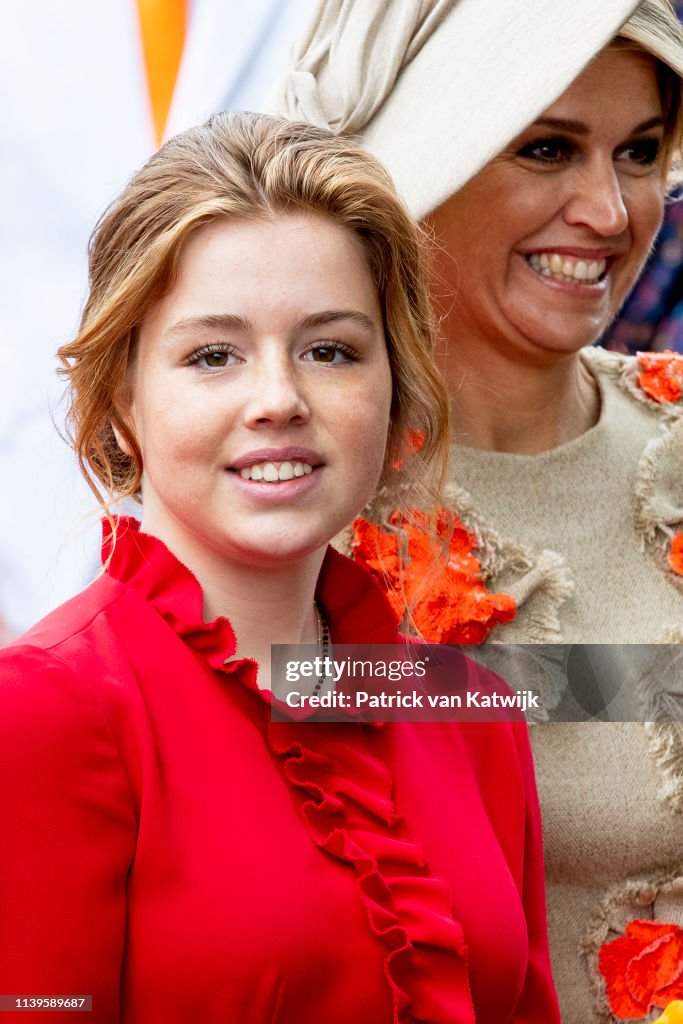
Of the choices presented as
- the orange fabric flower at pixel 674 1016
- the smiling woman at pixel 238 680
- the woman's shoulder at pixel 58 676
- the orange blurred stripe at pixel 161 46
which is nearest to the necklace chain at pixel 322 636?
the smiling woman at pixel 238 680

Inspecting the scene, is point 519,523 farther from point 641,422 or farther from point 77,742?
point 77,742

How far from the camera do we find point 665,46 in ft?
6.38

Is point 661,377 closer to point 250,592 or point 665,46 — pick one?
point 665,46

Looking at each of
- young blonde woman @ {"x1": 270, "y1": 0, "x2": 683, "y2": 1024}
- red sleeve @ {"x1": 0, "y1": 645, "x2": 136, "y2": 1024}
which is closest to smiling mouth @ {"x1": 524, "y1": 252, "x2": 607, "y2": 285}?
young blonde woman @ {"x1": 270, "y1": 0, "x2": 683, "y2": 1024}

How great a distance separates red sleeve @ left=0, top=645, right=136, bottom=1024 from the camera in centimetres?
117

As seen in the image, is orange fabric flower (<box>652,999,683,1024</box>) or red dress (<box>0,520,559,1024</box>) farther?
orange fabric flower (<box>652,999,683,1024</box>)

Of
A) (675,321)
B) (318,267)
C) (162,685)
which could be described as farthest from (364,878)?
(675,321)

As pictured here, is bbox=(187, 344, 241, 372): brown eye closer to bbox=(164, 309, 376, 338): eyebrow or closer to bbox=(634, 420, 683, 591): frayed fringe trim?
bbox=(164, 309, 376, 338): eyebrow

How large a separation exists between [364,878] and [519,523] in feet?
2.59

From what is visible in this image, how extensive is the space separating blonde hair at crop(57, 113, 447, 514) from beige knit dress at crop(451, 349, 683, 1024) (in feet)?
1.46

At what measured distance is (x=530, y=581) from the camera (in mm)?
1917

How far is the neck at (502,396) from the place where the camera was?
80.8 inches

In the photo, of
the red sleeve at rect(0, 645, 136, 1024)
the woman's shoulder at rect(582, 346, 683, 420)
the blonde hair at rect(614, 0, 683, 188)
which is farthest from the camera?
the woman's shoulder at rect(582, 346, 683, 420)

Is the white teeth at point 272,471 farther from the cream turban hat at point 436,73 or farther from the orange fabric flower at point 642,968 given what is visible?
the orange fabric flower at point 642,968
